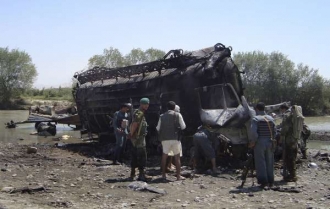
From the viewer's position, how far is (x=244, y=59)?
177 feet

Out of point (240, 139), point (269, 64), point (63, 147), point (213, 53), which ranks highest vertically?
point (269, 64)

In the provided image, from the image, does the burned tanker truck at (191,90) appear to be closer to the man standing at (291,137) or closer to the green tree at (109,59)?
the man standing at (291,137)

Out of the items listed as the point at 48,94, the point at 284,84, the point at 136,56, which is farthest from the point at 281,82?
the point at 48,94

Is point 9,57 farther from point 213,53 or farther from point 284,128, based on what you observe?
point 284,128

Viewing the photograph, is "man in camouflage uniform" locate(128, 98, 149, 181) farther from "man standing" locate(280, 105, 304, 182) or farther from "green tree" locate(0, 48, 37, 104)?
"green tree" locate(0, 48, 37, 104)

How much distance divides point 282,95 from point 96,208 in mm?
47758

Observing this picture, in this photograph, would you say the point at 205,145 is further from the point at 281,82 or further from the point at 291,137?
the point at 281,82

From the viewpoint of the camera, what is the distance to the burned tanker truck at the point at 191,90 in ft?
34.4

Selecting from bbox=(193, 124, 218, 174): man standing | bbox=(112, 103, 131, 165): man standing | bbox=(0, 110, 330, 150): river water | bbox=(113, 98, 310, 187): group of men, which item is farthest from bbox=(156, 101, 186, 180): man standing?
bbox=(0, 110, 330, 150): river water

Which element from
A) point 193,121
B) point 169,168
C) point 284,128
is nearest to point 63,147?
point 193,121

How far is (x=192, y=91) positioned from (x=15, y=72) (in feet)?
182

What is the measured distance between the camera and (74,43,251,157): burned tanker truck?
10492 mm

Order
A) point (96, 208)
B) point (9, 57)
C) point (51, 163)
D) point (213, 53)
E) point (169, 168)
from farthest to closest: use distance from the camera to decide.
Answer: point (9, 57), point (213, 53), point (51, 163), point (169, 168), point (96, 208)

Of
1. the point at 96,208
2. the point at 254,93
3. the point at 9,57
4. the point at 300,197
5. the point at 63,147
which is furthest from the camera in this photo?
the point at 9,57
